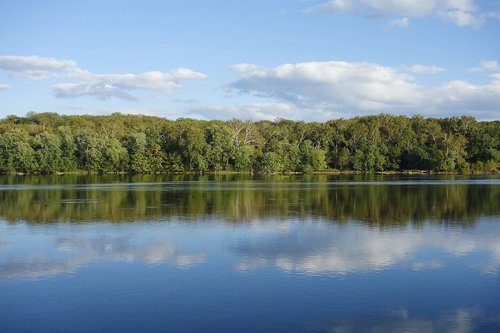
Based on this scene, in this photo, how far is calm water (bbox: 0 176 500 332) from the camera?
37.8ft

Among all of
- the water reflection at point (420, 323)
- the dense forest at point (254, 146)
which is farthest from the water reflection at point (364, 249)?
the dense forest at point (254, 146)

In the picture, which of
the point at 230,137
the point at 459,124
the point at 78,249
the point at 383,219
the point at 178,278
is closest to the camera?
the point at 178,278

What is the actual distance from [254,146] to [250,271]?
7865 cm

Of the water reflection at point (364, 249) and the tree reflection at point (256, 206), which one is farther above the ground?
the tree reflection at point (256, 206)

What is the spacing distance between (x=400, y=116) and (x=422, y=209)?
76.8 m

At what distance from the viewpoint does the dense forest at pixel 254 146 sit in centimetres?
8588

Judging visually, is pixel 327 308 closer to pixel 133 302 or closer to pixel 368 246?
pixel 133 302

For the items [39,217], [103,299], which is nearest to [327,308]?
[103,299]

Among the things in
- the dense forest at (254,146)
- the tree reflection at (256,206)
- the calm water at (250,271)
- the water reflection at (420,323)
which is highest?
the dense forest at (254,146)

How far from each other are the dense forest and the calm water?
5760 centimetres

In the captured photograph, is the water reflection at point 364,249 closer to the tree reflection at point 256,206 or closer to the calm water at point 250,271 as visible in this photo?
the calm water at point 250,271

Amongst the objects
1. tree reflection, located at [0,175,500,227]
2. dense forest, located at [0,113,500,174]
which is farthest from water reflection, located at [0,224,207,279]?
dense forest, located at [0,113,500,174]

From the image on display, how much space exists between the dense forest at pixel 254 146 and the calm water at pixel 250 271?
57601mm

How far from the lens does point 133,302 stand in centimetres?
1262
